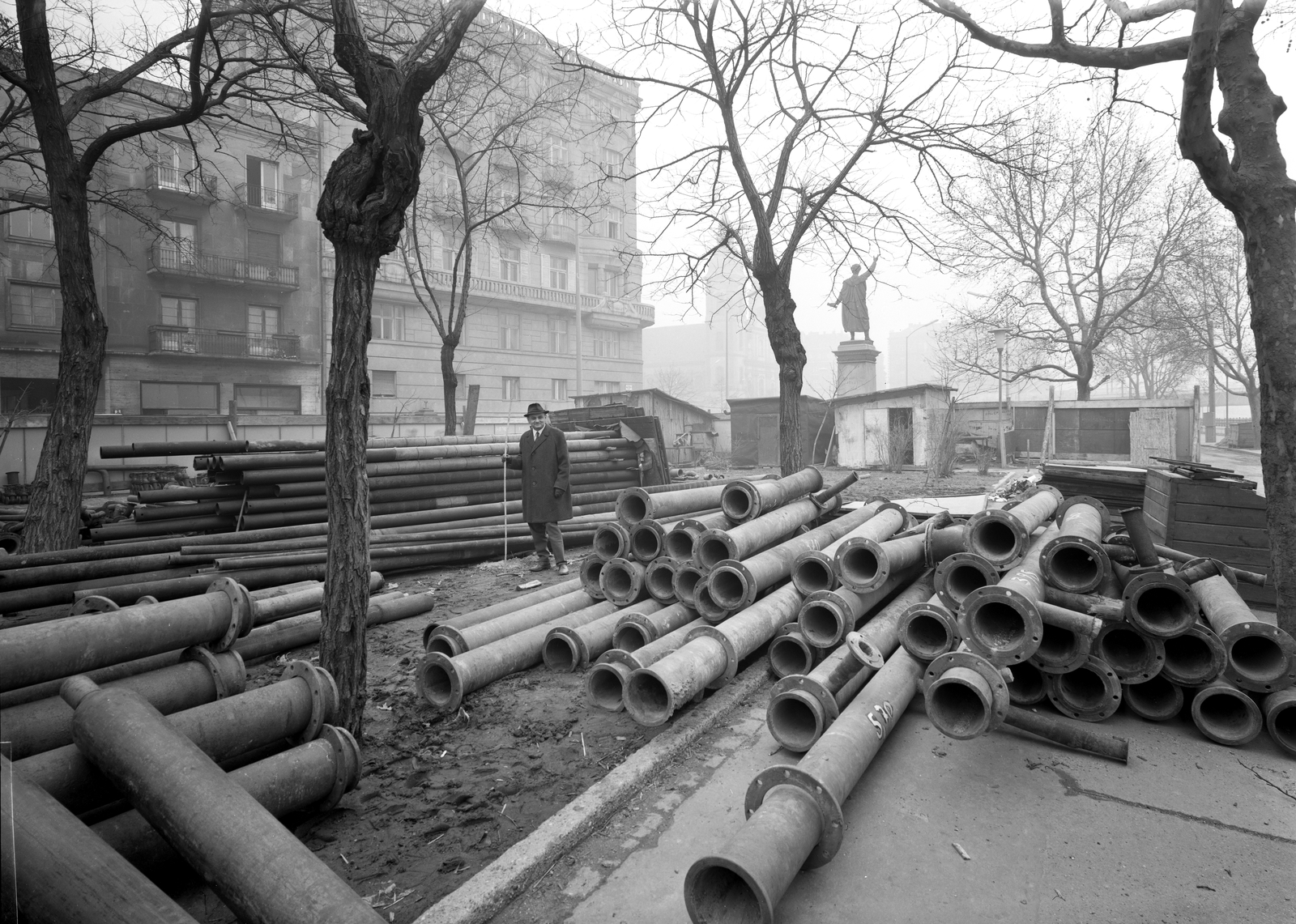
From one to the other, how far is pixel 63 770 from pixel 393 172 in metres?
3.24

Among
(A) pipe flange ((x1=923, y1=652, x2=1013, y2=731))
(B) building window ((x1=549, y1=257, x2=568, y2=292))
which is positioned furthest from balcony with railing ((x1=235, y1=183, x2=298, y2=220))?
(A) pipe flange ((x1=923, y1=652, x2=1013, y2=731))

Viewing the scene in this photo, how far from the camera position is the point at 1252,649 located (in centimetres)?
439

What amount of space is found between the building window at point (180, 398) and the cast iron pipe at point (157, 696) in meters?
31.0

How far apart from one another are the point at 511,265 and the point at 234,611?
39771 mm

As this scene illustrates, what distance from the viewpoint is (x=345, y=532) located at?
13.7 ft

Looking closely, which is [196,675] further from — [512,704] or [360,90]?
[360,90]

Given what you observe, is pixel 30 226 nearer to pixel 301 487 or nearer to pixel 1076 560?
pixel 301 487

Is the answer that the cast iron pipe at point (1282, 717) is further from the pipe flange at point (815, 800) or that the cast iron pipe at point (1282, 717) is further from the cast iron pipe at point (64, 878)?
the cast iron pipe at point (64, 878)

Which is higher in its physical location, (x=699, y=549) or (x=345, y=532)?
(x=345, y=532)

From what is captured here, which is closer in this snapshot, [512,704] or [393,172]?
[393,172]

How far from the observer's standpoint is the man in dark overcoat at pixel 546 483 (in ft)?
28.8

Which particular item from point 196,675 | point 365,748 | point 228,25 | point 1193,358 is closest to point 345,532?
point 196,675

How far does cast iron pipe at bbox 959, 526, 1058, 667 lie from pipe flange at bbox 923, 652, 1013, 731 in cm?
12

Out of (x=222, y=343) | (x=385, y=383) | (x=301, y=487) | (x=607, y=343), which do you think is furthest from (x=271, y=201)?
(x=301, y=487)
